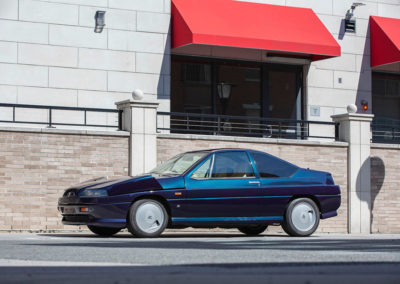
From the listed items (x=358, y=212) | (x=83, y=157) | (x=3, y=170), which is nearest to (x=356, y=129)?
(x=358, y=212)

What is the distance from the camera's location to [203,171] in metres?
13.6

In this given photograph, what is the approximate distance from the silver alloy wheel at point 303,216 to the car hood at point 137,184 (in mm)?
2099

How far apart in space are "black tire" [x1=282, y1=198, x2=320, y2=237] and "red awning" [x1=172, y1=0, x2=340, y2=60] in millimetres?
7711

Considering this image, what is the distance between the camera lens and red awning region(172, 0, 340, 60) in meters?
21.2

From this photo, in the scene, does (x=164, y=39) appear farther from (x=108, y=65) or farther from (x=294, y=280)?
(x=294, y=280)

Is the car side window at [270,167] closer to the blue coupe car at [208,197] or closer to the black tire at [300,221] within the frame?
the blue coupe car at [208,197]

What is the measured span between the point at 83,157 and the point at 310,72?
28.6 feet

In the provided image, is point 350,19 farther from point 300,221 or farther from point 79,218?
point 79,218

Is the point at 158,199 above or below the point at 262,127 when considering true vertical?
below

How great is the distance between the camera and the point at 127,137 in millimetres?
18531

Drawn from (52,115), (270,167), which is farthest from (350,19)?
Result: (270,167)

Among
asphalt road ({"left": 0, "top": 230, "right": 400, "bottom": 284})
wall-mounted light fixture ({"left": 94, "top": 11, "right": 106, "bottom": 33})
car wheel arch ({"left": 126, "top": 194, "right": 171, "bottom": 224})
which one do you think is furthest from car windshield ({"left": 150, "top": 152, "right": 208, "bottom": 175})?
wall-mounted light fixture ({"left": 94, "top": 11, "right": 106, "bottom": 33})

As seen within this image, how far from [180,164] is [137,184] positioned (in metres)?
1.24

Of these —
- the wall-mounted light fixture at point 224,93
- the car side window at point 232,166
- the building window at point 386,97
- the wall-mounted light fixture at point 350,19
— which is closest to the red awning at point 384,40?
the wall-mounted light fixture at point 350,19
